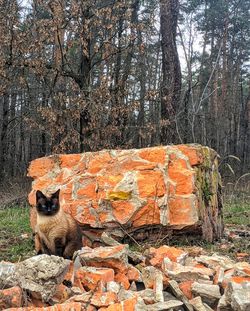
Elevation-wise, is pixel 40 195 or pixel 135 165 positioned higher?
pixel 135 165

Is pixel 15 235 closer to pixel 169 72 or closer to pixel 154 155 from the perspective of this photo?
pixel 154 155

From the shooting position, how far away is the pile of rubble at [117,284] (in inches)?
162

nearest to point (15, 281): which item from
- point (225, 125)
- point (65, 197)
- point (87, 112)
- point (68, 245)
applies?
point (68, 245)

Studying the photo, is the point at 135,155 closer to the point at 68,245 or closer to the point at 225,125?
the point at 68,245

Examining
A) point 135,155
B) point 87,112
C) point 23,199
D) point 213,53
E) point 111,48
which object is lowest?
point 23,199

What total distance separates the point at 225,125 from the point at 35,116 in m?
19.5

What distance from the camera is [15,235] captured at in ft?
27.8

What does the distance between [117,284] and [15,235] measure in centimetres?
433

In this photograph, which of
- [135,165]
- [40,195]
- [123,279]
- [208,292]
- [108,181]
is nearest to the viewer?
[208,292]

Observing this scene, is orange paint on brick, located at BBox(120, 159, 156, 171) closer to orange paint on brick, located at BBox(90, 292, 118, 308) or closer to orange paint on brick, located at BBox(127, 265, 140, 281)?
orange paint on brick, located at BBox(127, 265, 140, 281)

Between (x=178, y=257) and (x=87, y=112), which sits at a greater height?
(x=87, y=112)

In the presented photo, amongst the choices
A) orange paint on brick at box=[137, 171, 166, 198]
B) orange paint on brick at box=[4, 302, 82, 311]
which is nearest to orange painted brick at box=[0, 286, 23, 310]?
orange paint on brick at box=[4, 302, 82, 311]

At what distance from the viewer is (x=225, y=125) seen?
1313 inches

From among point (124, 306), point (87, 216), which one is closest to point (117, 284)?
point (124, 306)
